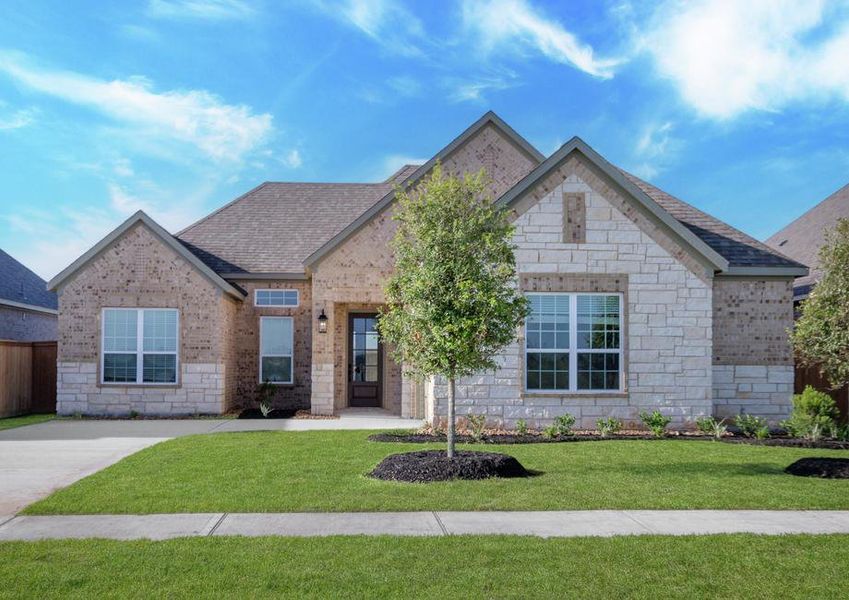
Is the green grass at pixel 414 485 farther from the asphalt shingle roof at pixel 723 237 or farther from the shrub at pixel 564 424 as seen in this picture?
the asphalt shingle roof at pixel 723 237

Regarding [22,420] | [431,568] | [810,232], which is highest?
[810,232]

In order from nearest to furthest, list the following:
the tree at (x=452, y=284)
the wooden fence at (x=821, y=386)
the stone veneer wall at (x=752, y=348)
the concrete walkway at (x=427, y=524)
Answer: the concrete walkway at (x=427, y=524)
the tree at (x=452, y=284)
the stone veneer wall at (x=752, y=348)
the wooden fence at (x=821, y=386)

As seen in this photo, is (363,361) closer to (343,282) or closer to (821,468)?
(343,282)

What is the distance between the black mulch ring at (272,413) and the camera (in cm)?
1777

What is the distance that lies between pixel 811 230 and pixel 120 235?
20.3m

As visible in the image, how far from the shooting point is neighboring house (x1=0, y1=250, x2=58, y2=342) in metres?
25.5

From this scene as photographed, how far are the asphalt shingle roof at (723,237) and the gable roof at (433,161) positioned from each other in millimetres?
2750

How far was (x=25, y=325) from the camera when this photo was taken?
27.2m

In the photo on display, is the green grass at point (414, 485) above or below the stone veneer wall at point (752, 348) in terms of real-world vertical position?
below

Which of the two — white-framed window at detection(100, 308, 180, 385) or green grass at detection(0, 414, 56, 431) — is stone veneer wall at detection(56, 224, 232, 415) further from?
green grass at detection(0, 414, 56, 431)

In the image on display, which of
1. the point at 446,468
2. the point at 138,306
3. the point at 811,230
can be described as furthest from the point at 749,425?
the point at 138,306

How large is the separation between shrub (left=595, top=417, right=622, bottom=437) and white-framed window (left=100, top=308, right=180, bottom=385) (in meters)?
10.1

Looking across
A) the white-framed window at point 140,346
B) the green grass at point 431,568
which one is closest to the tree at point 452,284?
the green grass at point 431,568

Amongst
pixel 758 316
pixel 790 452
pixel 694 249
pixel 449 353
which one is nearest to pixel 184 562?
pixel 449 353
